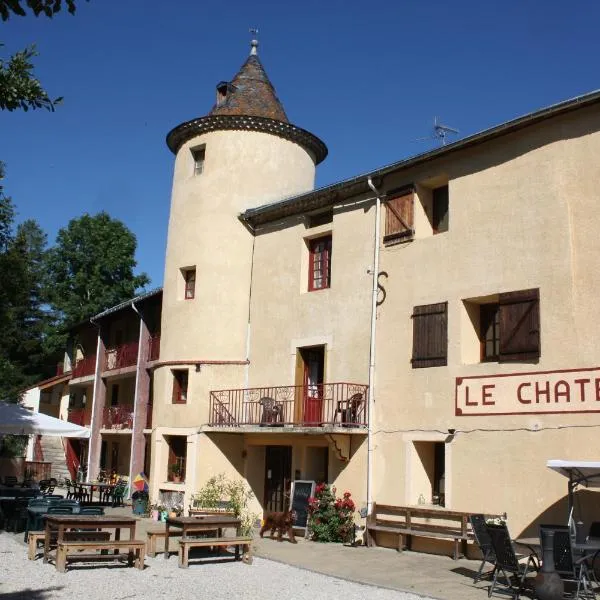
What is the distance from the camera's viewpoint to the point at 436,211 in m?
16.2

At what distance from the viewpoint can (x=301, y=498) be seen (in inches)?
664

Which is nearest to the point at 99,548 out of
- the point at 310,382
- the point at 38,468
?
the point at 310,382

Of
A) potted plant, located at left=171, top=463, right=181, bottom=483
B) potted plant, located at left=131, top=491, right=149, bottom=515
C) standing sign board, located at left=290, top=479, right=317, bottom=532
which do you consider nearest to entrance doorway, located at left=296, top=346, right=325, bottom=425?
standing sign board, located at left=290, top=479, right=317, bottom=532

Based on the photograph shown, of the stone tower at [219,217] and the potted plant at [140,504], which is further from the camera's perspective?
the potted plant at [140,504]

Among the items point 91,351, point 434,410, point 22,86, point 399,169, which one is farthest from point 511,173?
point 91,351

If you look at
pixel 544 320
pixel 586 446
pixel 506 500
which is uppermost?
pixel 544 320

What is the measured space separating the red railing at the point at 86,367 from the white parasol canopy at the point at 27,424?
46.9ft

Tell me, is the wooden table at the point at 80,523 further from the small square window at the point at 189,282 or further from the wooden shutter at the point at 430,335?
the small square window at the point at 189,282

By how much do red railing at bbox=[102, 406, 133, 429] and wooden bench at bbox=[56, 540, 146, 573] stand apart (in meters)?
15.3

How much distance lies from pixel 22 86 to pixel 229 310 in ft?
45.5

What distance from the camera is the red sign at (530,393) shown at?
12320 mm

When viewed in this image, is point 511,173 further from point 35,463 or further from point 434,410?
point 35,463

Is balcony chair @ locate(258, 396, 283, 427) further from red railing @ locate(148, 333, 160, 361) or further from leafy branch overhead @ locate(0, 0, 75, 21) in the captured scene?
leafy branch overhead @ locate(0, 0, 75, 21)

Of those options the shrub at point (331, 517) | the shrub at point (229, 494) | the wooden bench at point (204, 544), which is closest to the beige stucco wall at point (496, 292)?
the shrub at point (331, 517)
